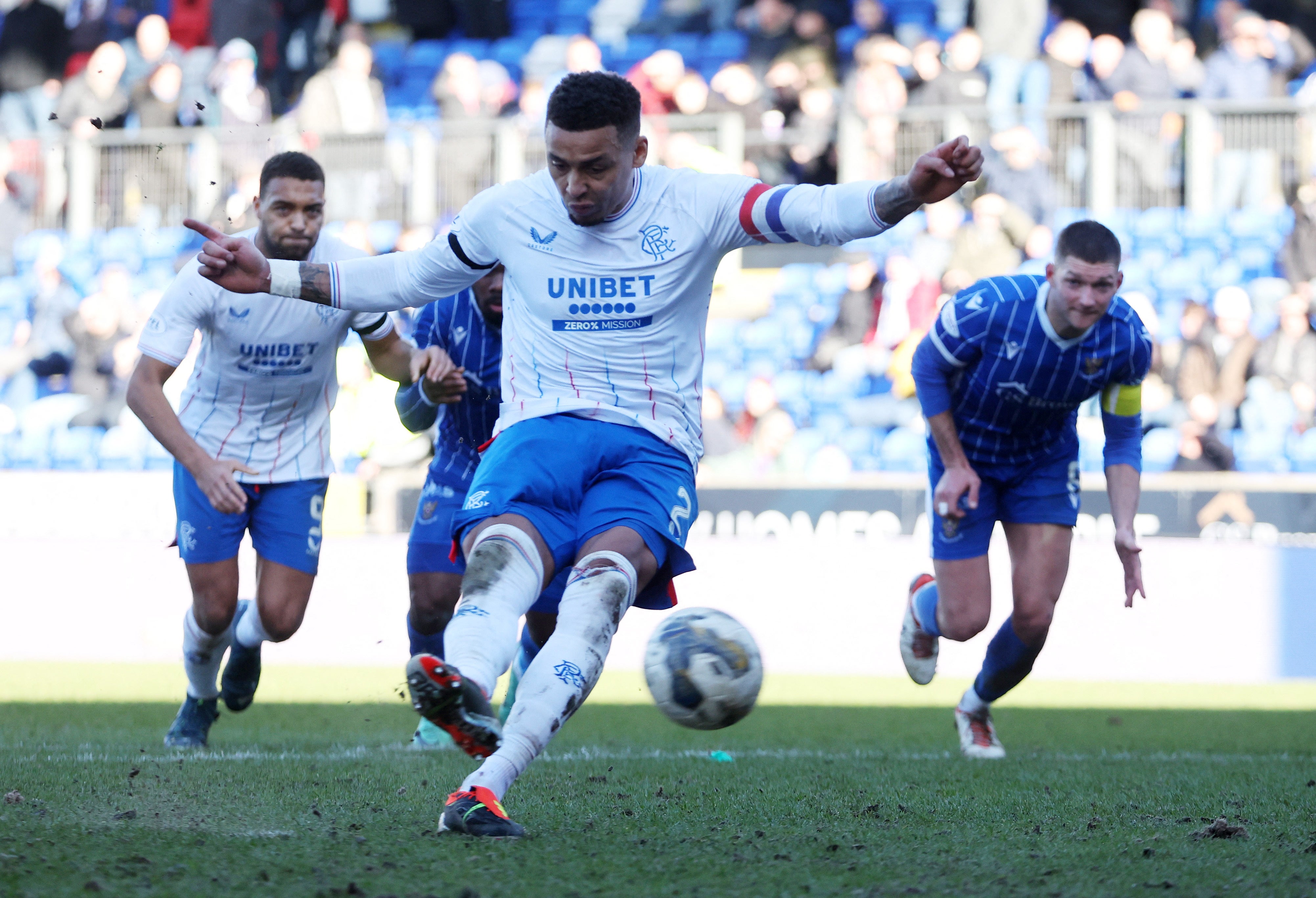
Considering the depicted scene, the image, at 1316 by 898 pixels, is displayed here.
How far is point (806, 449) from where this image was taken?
14.8 meters

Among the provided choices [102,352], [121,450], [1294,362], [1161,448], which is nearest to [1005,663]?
[1161,448]

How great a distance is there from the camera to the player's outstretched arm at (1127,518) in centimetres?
600

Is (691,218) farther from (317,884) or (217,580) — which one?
(217,580)

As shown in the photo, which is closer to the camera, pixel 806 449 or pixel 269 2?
pixel 806 449

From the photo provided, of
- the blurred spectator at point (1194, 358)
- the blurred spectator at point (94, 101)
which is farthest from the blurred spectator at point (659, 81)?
the blurred spectator at point (94, 101)

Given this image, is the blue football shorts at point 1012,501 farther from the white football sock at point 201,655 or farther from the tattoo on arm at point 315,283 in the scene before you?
the white football sock at point 201,655

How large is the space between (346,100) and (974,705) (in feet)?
45.4

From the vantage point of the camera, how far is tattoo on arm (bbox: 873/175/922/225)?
4020 millimetres

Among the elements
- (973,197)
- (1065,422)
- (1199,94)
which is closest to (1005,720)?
(1065,422)

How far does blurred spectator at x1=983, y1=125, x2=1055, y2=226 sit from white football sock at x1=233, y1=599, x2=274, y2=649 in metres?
10.7

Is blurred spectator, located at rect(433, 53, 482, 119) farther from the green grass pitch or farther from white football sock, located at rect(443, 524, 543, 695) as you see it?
white football sock, located at rect(443, 524, 543, 695)

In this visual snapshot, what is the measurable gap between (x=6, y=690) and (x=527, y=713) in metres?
7.05

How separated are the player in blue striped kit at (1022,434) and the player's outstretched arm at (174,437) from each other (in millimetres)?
2902

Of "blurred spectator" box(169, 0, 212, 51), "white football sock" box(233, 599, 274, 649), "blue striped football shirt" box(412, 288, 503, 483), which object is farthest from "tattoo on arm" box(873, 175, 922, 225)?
"blurred spectator" box(169, 0, 212, 51)
